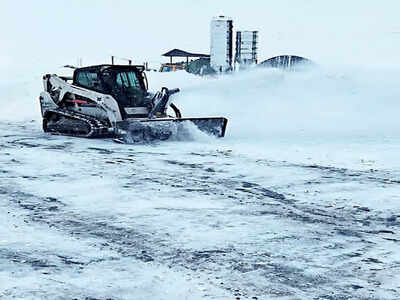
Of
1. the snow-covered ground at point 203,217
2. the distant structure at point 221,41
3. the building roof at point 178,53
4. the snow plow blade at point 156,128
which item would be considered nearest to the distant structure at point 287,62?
the distant structure at point 221,41

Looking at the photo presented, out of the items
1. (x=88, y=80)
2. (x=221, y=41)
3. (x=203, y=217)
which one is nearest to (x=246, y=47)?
(x=221, y=41)

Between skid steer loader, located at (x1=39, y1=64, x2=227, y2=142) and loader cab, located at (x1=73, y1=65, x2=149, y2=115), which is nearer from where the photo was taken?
skid steer loader, located at (x1=39, y1=64, x2=227, y2=142)

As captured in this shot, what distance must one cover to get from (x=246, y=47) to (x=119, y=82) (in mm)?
24287

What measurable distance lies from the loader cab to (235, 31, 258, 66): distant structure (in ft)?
76.2

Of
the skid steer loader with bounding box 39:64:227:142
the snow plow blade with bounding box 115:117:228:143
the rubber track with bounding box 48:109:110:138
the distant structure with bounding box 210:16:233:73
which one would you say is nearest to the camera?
Result: the snow plow blade with bounding box 115:117:228:143

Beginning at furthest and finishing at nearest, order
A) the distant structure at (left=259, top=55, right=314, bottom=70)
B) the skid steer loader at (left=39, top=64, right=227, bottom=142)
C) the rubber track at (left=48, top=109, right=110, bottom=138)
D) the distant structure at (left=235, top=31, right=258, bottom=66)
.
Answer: the distant structure at (left=235, top=31, right=258, bottom=66), the distant structure at (left=259, top=55, right=314, bottom=70), the rubber track at (left=48, top=109, right=110, bottom=138), the skid steer loader at (left=39, top=64, right=227, bottom=142)

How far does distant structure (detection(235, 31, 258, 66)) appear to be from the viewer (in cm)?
3641

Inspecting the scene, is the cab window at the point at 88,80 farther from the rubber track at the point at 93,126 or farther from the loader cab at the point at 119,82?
the rubber track at the point at 93,126

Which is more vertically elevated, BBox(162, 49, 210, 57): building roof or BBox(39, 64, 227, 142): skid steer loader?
BBox(162, 49, 210, 57): building roof

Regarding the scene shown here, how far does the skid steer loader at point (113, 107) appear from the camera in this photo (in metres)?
12.8

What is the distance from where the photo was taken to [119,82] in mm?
13523

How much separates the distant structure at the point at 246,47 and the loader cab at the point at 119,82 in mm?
23221

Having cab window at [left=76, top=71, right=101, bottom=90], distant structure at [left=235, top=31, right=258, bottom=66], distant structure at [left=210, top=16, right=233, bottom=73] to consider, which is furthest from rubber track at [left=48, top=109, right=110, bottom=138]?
distant structure at [left=235, top=31, right=258, bottom=66]

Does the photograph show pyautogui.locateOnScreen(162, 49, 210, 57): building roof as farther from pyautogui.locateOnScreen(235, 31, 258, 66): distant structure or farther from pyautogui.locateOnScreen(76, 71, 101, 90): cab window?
pyautogui.locateOnScreen(76, 71, 101, 90): cab window
